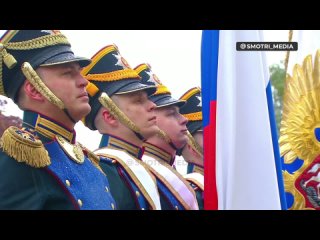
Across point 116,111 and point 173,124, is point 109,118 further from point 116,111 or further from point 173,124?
point 173,124

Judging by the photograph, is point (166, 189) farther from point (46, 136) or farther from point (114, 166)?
point (46, 136)

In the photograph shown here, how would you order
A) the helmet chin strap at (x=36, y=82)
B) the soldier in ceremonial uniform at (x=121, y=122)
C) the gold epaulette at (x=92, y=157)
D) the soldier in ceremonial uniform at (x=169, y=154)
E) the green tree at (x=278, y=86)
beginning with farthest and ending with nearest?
the green tree at (x=278, y=86)
the soldier in ceremonial uniform at (x=169, y=154)
the soldier in ceremonial uniform at (x=121, y=122)
the gold epaulette at (x=92, y=157)
the helmet chin strap at (x=36, y=82)

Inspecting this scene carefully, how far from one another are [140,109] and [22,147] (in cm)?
91

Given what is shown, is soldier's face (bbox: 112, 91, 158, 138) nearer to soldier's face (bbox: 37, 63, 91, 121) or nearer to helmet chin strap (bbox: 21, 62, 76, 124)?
soldier's face (bbox: 37, 63, 91, 121)

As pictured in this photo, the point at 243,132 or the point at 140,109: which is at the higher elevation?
the point at 140,109

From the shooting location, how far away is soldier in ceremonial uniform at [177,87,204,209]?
4.58 meters

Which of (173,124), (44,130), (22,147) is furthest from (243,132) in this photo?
(22,147)

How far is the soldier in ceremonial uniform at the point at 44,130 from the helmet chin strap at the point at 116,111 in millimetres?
258

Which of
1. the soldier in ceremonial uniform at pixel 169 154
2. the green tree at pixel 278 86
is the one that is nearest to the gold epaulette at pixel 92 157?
the soldier in ceremonial uniform at pixel 169 154

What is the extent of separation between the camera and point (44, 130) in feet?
12.6

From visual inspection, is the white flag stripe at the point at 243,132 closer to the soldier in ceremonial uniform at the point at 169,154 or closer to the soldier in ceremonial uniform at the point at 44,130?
the soldier in ceremonial uniform at the point at 169,154

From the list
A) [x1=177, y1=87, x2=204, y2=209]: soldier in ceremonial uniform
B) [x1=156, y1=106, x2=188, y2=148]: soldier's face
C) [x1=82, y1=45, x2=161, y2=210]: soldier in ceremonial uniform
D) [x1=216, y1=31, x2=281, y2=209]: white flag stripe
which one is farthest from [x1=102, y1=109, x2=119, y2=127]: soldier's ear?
[x1=216, y1=31, x2=281, y2=209]: white flag stripe

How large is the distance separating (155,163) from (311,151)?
1.00 meters

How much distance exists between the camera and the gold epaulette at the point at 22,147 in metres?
3.68
